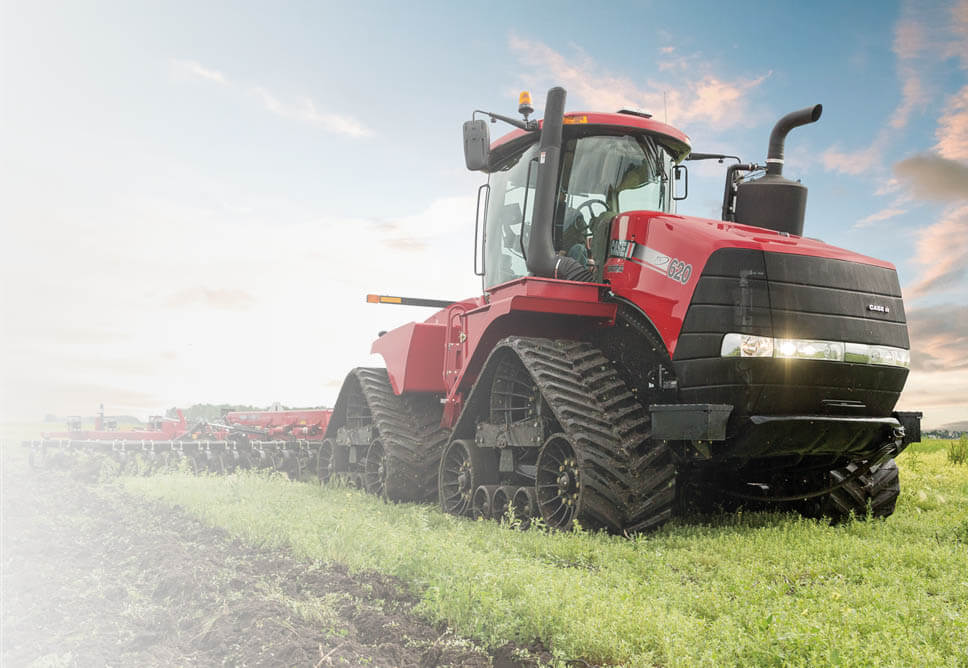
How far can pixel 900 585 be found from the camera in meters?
5.00

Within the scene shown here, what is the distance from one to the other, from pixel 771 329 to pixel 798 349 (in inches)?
10.7

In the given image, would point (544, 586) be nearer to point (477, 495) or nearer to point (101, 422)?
point (477, 495)

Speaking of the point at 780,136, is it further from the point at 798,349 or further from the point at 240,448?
the point at 240,448

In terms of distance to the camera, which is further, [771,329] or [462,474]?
[462,474]

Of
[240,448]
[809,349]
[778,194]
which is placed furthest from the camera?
[240,448]

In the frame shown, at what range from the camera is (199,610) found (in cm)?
520

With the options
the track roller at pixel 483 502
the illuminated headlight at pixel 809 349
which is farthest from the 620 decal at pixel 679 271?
the track roller at pixel 483 502

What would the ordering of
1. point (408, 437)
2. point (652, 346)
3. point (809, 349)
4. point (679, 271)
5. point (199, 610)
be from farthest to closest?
1. point (408, 437)
2. point (652, 346)
3. point (679, 271)
4. point (809, 349)
5. point (199, 610)

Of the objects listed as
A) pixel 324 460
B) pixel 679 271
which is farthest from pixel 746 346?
pixel 324 460

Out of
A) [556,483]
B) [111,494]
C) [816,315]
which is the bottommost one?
[111,494]

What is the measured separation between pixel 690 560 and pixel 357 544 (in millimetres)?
2580

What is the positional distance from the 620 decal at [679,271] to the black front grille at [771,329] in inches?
6.1

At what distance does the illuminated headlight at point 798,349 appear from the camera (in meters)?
6.09

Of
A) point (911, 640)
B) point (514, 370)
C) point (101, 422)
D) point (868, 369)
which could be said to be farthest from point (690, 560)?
point (101, 422)
